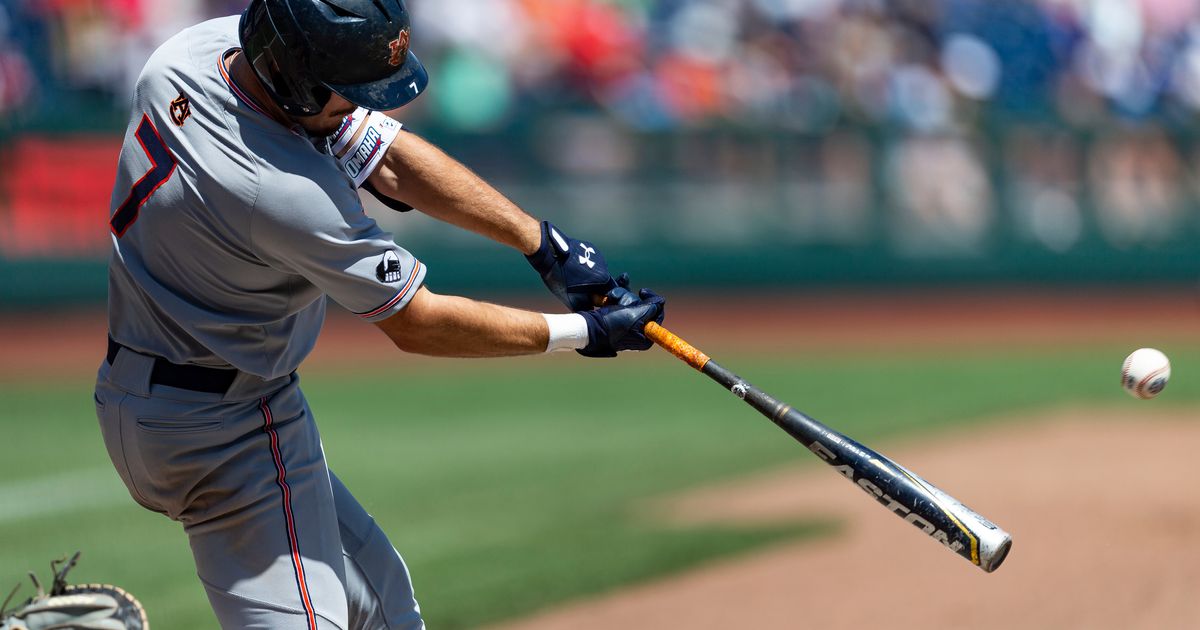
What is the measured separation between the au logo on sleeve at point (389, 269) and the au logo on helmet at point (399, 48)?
46cm

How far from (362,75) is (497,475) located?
A: 17.5 feet

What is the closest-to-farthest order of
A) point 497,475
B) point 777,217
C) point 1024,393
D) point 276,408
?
1. point 276,408
2. point 497,475
3. point 1024,393
4. point 777,217

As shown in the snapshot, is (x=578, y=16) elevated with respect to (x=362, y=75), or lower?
elevated

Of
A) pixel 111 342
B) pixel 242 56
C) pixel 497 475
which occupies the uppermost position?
pixel 242 56

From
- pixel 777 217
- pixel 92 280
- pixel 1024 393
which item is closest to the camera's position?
pixel 1024 393

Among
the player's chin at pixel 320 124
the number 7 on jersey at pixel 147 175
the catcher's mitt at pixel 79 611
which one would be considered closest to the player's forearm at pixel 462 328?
the player's chin at pixel 320 124

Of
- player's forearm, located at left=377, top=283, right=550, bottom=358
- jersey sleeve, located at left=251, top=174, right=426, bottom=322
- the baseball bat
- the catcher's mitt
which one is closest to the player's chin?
jersey sleeve, located at left=251, top=174, right=426, bottom=322

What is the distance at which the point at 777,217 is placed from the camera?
44.3 feet

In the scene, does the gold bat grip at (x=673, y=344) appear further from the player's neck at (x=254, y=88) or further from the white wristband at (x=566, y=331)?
the player's neck at (x=254, y=88)

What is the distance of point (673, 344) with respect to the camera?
372 cm

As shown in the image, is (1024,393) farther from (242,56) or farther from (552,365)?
(242,56)

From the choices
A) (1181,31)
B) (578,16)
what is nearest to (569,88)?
(578,16)

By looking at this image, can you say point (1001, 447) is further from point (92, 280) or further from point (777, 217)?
point (92, 280)

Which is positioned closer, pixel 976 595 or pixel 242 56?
pixel 242 56
